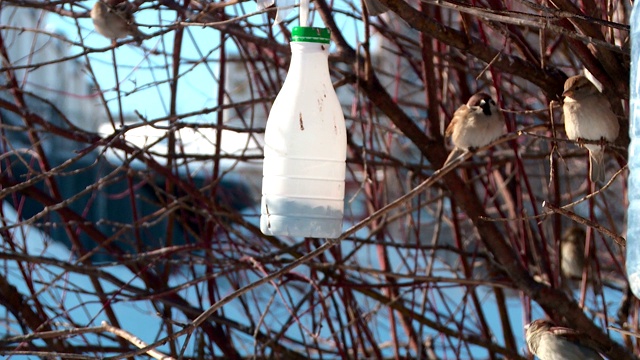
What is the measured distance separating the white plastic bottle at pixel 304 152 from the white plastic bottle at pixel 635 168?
519mm

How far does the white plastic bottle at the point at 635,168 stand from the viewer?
1149mm

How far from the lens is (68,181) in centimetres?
614

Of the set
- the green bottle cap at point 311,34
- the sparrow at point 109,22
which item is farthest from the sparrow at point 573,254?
the green bottle cap at point 311,34

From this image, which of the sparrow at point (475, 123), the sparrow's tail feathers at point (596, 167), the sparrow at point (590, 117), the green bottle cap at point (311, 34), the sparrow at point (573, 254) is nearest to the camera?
the green bottle cap at point (311, 34)

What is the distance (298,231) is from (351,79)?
0.73 meters

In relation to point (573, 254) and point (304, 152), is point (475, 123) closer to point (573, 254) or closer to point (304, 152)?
point (304, 152)

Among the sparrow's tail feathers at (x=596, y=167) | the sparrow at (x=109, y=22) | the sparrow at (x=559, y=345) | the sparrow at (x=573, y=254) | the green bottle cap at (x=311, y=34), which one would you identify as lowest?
the sparrow at (x=559, y=345)

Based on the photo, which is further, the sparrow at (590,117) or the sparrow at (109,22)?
the sparrow at (109,22)

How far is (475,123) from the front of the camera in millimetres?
2529

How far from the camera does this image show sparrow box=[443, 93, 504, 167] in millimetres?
2523

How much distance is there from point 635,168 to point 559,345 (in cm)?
87

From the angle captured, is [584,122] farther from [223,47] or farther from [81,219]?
[81,219]

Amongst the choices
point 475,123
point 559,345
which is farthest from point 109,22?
point 559,345

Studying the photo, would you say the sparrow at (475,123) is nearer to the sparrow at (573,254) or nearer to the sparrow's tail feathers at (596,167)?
the sparrow's tail feathers at (596,167)
